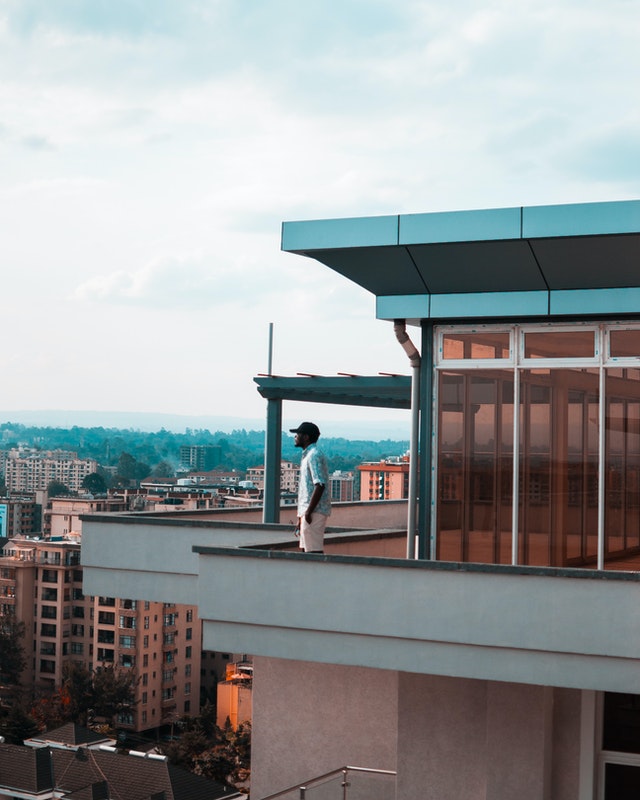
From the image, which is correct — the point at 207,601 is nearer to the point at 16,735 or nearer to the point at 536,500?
the point at 536,500

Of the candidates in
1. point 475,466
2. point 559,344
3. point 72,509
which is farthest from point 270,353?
point 72,509

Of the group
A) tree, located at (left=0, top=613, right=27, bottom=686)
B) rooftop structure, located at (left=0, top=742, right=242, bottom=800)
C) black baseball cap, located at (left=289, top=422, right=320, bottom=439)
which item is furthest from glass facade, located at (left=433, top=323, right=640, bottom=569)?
tree, located at (left=0, top=613, right=27, bottom=686)

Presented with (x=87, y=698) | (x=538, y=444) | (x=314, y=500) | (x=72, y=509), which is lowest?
(x=87, y=698)

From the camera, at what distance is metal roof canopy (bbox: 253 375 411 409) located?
17.4 meters

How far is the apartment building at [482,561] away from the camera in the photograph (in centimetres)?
917

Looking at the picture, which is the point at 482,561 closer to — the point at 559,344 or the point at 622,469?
the point at 622,469

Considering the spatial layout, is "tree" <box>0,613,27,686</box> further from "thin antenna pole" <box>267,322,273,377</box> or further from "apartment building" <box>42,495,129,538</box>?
"thin antenna pole" <box>267,322,273,377</box>

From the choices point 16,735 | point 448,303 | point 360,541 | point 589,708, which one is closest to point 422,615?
point 589,708

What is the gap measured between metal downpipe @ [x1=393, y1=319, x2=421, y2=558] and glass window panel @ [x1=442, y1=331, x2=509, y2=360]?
336 millimetres

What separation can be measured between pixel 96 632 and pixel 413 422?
305 feet

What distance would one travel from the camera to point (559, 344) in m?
11.3

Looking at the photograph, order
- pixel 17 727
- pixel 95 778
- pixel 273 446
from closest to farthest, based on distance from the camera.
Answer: pixel 273 446 → pixel 95 778 → pixel 17 727

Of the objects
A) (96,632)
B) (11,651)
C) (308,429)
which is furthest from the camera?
(11,651)

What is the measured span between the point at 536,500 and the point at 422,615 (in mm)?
2473
